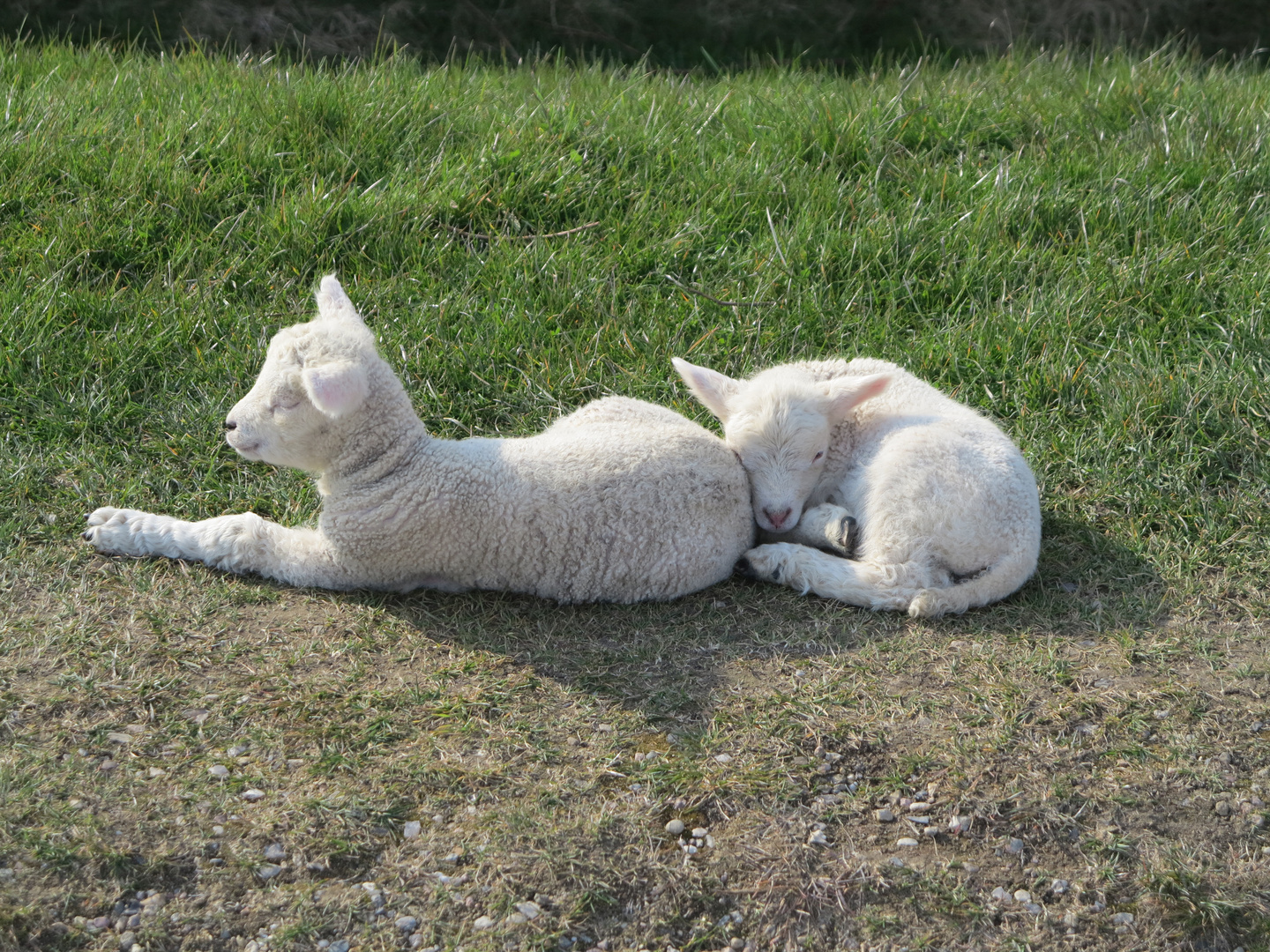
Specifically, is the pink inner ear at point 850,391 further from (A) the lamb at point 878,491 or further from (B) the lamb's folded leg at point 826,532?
(B) the lamb's folded leg at point 826,532

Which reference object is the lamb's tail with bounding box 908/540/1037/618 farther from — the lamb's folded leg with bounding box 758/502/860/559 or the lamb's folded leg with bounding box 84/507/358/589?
the lamb's folded leg with bounding box 84/507/358/589

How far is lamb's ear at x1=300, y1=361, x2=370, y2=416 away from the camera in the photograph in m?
3.70

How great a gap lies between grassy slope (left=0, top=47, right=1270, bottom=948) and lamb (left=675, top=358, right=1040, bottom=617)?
0.15 metres

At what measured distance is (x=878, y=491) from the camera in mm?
4164

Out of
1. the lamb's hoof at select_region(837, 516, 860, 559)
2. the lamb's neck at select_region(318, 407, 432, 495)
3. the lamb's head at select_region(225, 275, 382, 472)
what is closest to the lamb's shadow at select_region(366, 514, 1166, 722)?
the lamb's hoof at select_region(837, 516, 860, 559)

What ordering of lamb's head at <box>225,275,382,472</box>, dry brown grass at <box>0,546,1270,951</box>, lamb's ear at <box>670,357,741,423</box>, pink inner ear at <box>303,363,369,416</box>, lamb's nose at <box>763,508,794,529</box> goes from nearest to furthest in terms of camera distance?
1. dry brown grass at <box>0,546,1270,951</box>
2. pink inner ear at <box>303,363,369,416</box>
3. lamb's head at <box>225,275,382,472</box>
4. lamb's nose at <box>763,508,794,529</box>
5. lamb's ear at <box>670,357,741,423</box>

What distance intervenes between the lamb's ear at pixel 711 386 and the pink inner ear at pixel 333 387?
1230 millimetres

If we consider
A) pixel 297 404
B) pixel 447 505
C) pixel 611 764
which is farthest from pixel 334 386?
pixel 611 764

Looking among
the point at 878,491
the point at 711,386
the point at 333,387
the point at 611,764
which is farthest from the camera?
the point at 711,386

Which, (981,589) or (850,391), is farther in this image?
(850,391)

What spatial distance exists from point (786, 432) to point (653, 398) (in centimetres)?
99

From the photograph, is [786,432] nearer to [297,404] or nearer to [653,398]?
[653,398]

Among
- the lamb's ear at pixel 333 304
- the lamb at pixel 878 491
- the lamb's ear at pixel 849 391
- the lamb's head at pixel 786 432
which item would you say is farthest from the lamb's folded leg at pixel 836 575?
the lamb's ear at pixel 333 304

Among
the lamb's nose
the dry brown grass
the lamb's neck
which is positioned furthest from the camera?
the lamb's nose
